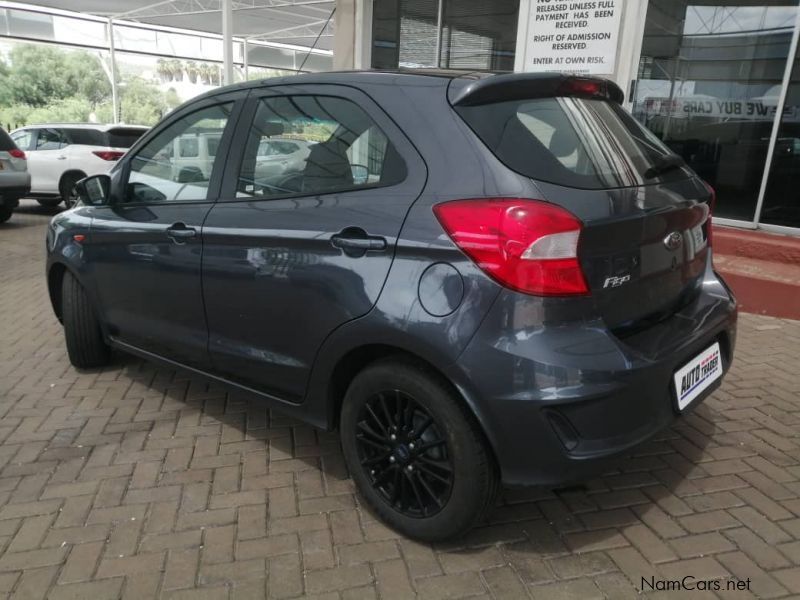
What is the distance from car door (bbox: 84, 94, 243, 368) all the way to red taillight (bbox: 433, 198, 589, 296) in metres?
1.46

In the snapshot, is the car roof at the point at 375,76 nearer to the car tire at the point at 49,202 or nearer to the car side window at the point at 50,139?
the car side window at the point at 50,139

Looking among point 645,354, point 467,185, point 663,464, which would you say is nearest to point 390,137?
point 467,185

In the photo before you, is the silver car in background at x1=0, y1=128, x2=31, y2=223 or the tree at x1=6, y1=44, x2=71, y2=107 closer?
the silver car in background at x1=0, y1=128, x2=31, y2=223

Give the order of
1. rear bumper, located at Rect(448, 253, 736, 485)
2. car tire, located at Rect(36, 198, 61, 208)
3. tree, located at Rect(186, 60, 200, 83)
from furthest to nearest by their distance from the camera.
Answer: tree, located at Rect(186, 60, 200, 83)
car tire, located at Rect(36, 198, 61, 208)
rear bumper, located at Rect(448, 253, 736, 485)

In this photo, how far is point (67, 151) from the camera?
11625 millimetres

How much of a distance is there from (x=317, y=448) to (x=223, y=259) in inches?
40.9

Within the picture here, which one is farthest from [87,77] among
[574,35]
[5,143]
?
[574,35]

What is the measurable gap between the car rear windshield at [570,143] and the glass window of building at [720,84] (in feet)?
13.4

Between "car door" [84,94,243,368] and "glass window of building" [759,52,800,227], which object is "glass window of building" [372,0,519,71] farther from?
"car door" [84,94,243,368]

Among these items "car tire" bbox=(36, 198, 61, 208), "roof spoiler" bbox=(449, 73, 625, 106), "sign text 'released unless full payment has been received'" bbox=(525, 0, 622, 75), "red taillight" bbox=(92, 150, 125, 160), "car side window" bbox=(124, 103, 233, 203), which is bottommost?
"car tire" bbox=(36, 198, 61, 208)

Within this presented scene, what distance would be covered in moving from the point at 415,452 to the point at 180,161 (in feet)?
6.36

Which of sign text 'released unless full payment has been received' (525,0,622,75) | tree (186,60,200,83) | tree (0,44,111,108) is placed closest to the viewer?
sign text 'released unless full payment has been received' (525,0,622,75)

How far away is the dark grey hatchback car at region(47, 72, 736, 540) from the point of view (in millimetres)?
1967

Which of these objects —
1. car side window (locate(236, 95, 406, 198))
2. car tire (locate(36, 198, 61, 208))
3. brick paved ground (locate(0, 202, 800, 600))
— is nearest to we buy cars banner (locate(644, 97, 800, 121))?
brick paved ground (locate(0, 202, 800, 600))
